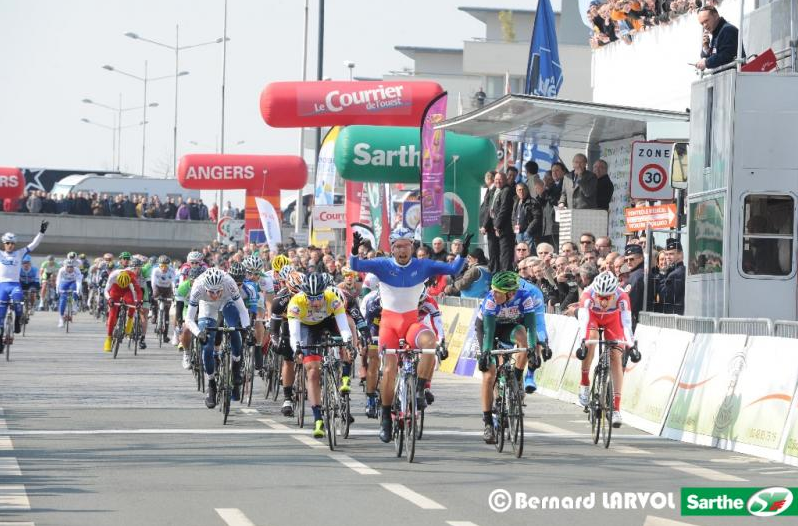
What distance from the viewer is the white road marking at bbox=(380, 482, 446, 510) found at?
1138cm

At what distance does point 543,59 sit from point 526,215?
1015cm

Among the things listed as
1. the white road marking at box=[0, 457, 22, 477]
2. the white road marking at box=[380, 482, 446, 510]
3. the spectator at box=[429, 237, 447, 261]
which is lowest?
A: the white road marking at box=[0, 457, 22, 477]

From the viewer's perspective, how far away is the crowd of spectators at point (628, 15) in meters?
31.7

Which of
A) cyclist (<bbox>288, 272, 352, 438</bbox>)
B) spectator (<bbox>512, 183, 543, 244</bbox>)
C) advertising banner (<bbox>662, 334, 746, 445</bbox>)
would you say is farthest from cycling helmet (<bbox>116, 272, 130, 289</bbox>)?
advertising banner (<bbox>662, 334, 746, 445</bbox>)

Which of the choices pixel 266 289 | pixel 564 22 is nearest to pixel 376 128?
pixel 266 289

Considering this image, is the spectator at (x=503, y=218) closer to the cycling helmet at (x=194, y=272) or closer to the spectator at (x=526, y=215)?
the spectator at (x=526, y=215)

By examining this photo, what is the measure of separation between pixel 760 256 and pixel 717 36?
111 inches

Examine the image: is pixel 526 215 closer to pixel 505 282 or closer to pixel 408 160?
pixel 408 160

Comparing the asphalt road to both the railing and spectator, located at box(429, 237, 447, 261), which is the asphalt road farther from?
spectator, located at box(429, 237, 447, 261)

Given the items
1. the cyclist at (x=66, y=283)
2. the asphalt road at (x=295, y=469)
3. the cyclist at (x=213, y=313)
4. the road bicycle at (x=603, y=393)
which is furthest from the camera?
the cyclist at (x=66, y=283)

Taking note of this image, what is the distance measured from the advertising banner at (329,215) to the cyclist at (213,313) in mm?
24829

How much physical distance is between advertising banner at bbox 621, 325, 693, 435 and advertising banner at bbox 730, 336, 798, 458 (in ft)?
5.56

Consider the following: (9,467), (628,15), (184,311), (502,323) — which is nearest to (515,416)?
(502,323)

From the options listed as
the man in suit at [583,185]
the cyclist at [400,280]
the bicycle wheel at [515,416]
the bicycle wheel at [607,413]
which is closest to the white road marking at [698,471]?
the bicycle wheel at [515,416]
